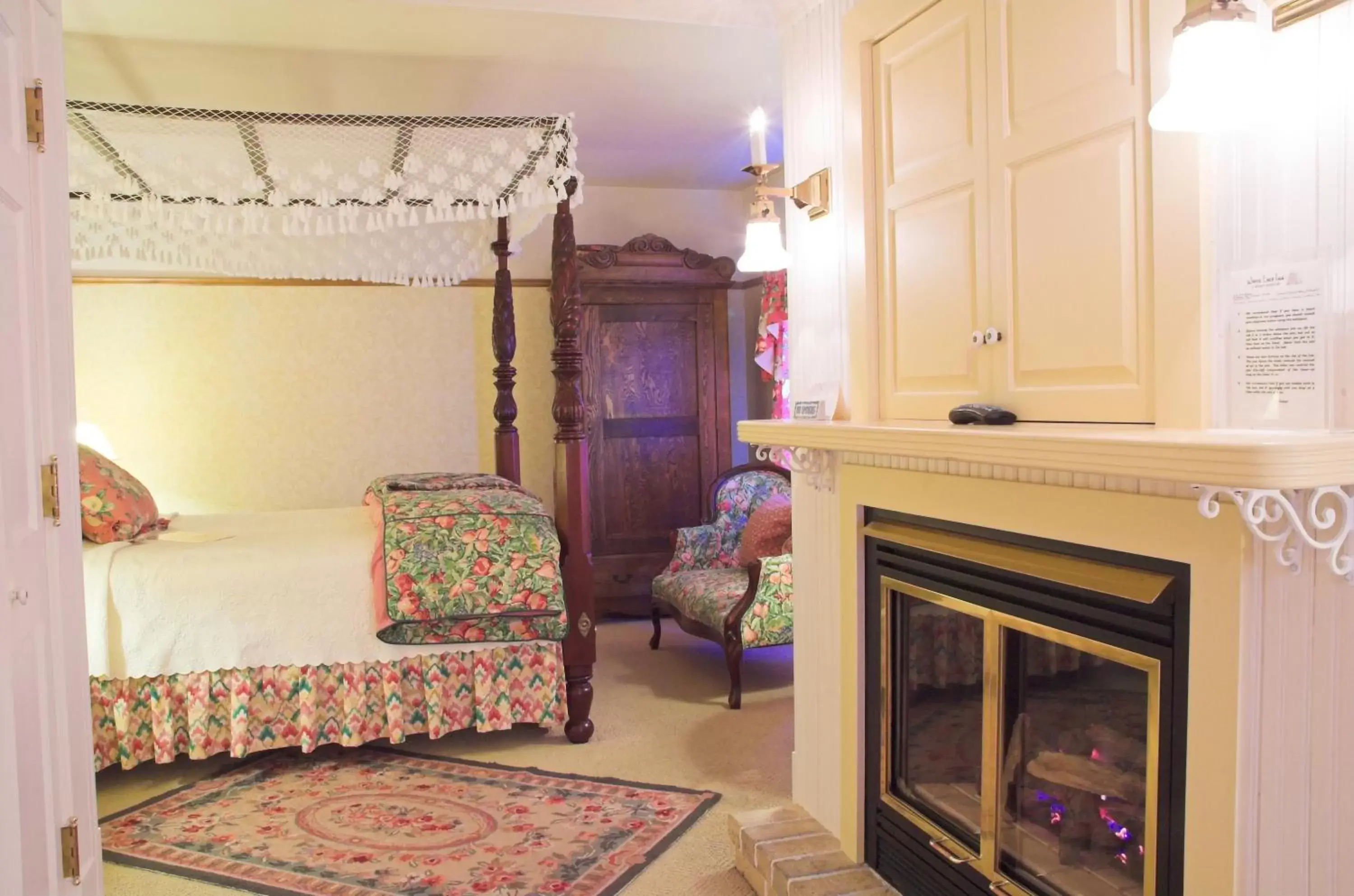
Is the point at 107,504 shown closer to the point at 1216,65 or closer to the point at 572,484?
the point at 572,484

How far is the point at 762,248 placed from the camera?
2375 millimetres

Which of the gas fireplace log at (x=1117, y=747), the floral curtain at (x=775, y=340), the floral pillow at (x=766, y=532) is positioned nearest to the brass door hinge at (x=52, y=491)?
the gas fireplace log at (x=1117, y=747)

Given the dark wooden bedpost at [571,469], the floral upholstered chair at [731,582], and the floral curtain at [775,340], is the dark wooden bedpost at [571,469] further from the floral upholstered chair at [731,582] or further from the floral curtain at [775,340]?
the floral curtain at [775,340]

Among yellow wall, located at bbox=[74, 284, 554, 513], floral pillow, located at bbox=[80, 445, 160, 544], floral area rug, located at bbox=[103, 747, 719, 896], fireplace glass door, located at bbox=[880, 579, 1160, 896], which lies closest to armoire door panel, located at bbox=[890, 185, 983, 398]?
fireplace glass door, located at bbox=[880, 579, 1160, 896]

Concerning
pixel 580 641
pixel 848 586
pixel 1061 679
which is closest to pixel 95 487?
pixel 580 641

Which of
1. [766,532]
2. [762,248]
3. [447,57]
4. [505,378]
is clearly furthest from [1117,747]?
[505,378]

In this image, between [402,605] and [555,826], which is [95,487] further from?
[555,826]

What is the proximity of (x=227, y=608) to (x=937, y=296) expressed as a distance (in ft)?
8.39

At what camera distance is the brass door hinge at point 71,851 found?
1915 millimetres

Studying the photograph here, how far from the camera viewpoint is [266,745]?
336cm

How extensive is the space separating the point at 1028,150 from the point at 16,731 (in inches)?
77.0

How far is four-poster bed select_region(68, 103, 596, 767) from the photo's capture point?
3.25 metres

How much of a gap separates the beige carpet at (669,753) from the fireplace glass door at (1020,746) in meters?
0.70

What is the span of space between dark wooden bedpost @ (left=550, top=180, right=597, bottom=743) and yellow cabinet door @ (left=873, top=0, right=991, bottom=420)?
171 centimetres
